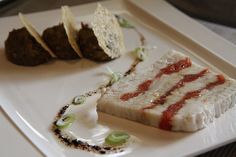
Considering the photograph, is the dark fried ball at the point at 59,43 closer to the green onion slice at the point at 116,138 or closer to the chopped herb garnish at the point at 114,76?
the chopped herb garnish at the point at 114,76

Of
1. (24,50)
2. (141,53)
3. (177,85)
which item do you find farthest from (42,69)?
(177,85)

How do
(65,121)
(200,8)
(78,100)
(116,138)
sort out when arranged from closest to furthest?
1. (116,138)
2. (65,121)
3. (78,100)
4. (200,8)

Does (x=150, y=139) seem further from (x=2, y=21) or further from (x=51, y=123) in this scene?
(x=2, y=21)

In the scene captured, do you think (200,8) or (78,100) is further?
(200,8)

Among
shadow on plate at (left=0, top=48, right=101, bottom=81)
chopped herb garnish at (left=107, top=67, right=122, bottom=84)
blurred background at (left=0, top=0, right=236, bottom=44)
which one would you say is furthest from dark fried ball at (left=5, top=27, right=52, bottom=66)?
blurred background at (left=0, top=0, right=236, bottom=44)

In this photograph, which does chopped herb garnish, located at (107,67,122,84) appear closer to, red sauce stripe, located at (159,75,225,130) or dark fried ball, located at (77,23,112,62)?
dark fried ball, located at (77,23,112,62)

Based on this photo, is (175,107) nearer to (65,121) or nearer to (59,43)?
(65,121)
